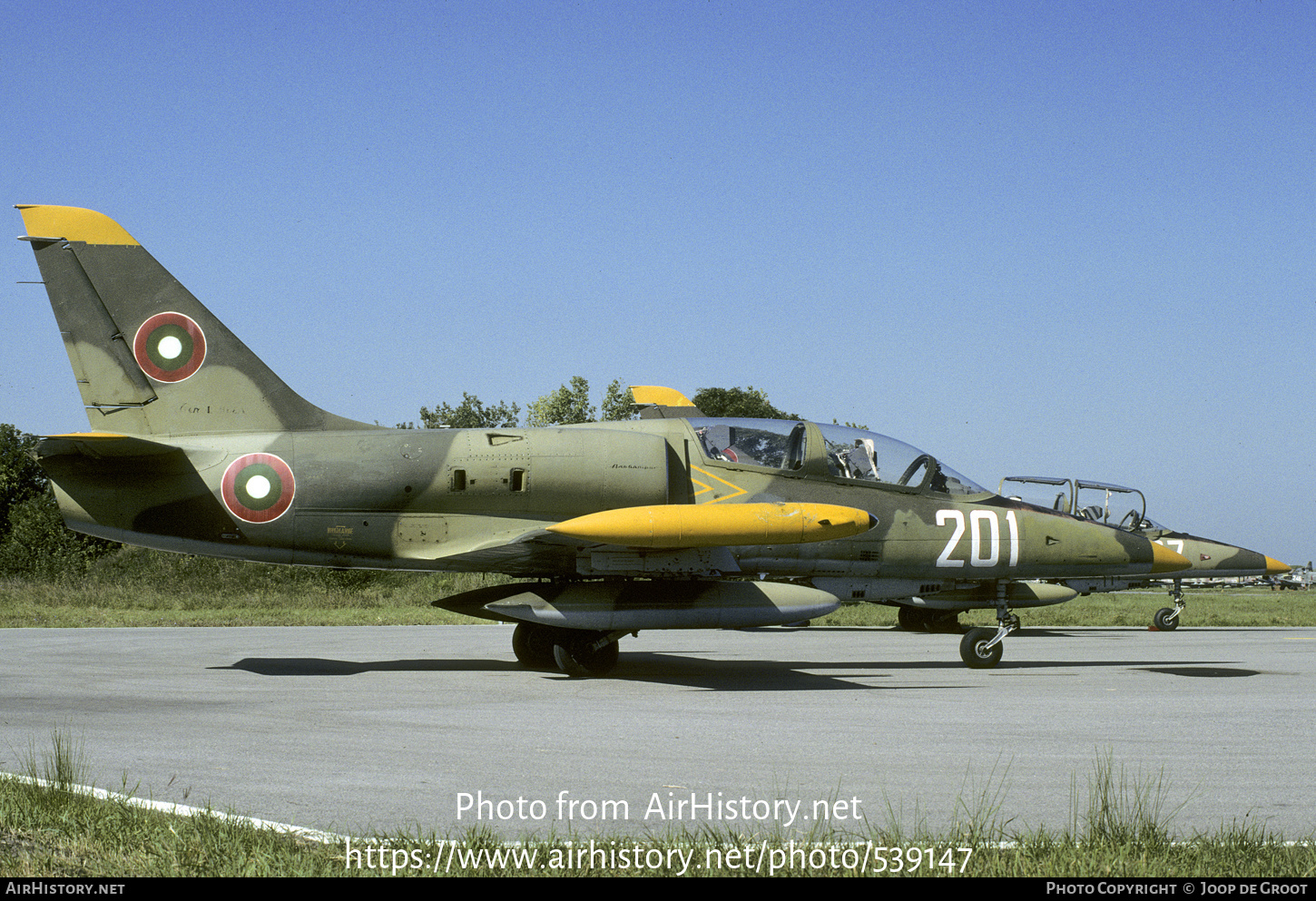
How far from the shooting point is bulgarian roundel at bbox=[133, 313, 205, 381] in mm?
12250

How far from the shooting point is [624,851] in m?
4.33

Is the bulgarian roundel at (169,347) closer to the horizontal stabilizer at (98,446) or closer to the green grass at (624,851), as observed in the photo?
the horizontal stabilizer at (98,446)

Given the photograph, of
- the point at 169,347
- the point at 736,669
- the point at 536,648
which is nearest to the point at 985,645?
the point at 736,669

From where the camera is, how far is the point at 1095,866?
13.7 ft

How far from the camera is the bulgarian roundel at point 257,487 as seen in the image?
11797 mm

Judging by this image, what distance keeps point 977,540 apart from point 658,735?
6.89 m

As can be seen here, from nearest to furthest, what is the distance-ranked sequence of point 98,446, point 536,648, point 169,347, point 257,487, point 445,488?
point 98,446, point 257,487, point 445,488, point 169,347, point 536,648

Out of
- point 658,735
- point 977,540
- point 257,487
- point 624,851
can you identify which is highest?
point 257,487

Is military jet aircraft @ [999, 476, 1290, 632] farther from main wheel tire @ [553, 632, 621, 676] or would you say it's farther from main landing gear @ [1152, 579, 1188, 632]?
main wheel tire @ [553, 632, 621, 676]

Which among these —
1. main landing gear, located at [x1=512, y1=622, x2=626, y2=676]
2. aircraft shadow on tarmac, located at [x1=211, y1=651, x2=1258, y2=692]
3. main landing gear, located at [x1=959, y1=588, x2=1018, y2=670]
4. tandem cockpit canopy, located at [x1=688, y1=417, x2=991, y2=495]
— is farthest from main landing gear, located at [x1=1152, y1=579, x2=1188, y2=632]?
main landing gear, located at [x1=512, y1=622, x2=626, y2=676]

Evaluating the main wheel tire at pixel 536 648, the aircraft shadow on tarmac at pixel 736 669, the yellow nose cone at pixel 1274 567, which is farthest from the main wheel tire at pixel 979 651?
the yellow nose cone at pixel 1274 567

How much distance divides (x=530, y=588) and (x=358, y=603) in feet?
56.2

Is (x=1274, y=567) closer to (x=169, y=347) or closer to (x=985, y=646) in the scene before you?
(x=985, y=646)
